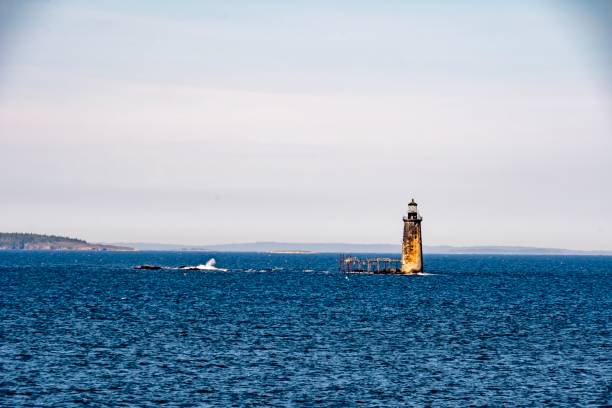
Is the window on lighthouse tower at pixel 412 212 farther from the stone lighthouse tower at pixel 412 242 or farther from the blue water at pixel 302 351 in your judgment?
the blue water at pixel 302 351

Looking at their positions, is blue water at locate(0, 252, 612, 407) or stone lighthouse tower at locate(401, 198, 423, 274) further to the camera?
stone lighthouse tower at locate(401, 198, 423, 274)

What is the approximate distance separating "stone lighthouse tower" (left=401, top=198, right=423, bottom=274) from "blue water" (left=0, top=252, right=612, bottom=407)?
22574 mm

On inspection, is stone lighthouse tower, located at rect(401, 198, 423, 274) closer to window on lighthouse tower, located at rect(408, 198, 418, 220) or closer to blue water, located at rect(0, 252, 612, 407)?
window on lighthouse tower, located at rect(408, 198, 418, 220)

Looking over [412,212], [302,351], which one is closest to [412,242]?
[412,212]

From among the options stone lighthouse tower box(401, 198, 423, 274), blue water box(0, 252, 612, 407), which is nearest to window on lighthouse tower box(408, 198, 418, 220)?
stone lighthouse tower box(401, 198, 423, 274)

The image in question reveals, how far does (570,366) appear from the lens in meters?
50.5

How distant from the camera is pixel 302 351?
55312 mm

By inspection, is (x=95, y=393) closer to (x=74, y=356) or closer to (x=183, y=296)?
(x=74, y=356)

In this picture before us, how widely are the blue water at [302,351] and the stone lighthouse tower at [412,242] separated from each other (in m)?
22.6

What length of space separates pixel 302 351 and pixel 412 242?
73.6 metres

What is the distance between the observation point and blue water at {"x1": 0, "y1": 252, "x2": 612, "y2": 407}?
4222cm

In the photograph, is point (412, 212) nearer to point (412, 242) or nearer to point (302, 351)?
point (412, 242)

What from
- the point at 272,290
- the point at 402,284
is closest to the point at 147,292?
the point at 272,290

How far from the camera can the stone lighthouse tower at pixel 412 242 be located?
12231 cm
